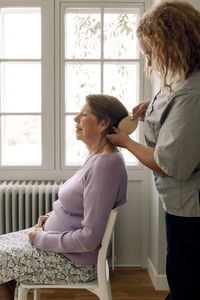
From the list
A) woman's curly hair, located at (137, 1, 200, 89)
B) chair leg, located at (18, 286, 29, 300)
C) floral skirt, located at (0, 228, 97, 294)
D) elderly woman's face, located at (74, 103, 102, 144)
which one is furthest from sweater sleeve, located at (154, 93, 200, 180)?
chair leg, located at (18, 286, 29, 300)

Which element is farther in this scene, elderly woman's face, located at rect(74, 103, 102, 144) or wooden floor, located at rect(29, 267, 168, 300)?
wooden floor, located at rect(29, 267, 168, 300)

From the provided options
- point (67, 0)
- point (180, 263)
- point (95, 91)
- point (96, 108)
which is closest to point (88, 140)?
point (96, 108)

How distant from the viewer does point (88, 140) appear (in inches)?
71.7

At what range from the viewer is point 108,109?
5.73ft

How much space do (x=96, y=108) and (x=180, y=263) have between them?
2.46 feet

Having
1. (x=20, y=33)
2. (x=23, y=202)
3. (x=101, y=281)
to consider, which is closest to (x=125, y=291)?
(x=23, y=202)

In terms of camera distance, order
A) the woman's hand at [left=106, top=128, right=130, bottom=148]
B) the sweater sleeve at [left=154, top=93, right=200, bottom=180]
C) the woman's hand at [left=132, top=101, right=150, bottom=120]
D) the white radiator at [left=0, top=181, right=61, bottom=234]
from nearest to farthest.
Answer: the sweater sleeve at [left=154, top=93, right=200, bottom=180] → the woman's hand at [left=106, top=128, right=130, bottom=148] → the woman's hand at [left=132, top=101, right=150, bottom=120] → the white radiator at [left=0, top=181, right=61, bottom=234]

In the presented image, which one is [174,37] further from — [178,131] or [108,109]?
[108,109]

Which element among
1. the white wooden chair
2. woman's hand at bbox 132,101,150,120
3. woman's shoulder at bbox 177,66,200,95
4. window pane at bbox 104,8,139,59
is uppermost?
window pane at bbox 104,8,139,59

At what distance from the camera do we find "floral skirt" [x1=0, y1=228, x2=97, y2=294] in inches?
66.2

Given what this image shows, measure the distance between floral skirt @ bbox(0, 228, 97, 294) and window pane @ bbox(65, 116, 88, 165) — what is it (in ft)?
4.70

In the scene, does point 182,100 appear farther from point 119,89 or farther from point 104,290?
point 119,89

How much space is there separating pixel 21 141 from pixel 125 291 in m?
1.44

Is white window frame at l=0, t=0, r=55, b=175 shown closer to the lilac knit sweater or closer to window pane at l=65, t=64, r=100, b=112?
window pane at l=65, t=64, r=100, b=112
